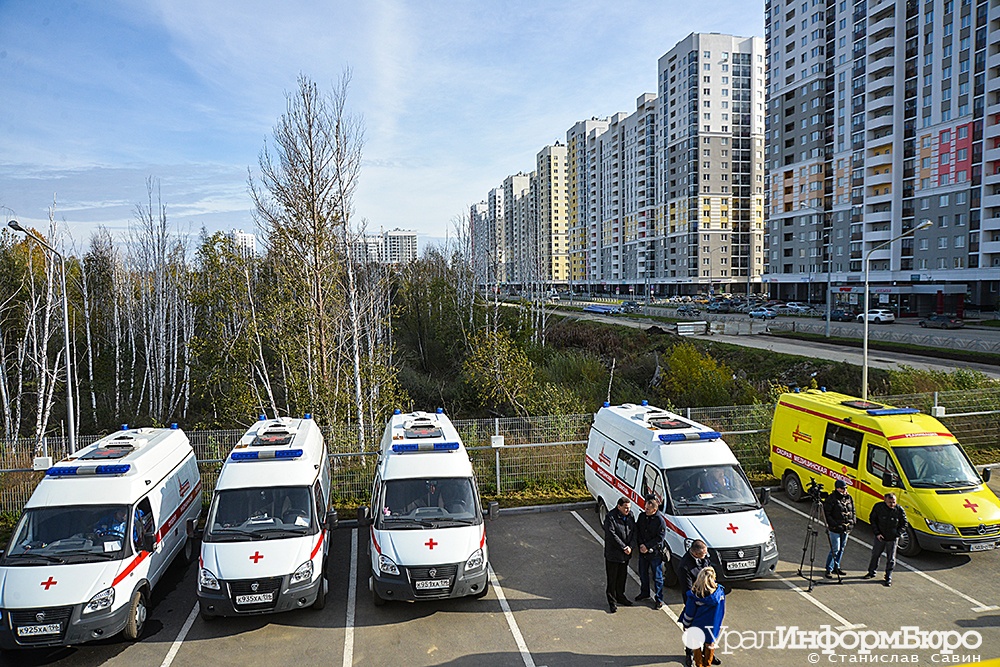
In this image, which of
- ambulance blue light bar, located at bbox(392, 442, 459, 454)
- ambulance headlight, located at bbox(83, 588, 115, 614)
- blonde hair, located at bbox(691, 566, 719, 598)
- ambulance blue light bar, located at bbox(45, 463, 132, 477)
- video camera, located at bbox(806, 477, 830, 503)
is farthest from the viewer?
video camera, located at bbox(806, 477, 830, 503)

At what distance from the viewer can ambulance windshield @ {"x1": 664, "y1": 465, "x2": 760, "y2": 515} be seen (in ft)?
30.8

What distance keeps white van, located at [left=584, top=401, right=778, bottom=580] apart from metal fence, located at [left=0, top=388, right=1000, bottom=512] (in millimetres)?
2358

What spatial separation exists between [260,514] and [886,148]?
71.6 meters

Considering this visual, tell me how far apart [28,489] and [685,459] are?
12.5m

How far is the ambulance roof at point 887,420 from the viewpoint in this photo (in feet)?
35.2

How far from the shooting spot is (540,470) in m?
14.0

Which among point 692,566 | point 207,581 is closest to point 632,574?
point 692,566

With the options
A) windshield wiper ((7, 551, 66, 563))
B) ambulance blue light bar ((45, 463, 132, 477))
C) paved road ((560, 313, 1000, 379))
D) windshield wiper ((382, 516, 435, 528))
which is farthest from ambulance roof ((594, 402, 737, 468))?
paved road ((560, 313, 1000, 379))

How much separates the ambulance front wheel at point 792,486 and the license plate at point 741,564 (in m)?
4.88

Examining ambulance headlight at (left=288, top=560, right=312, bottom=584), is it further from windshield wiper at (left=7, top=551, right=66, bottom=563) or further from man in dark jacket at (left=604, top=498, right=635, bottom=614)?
man in dark jacket at (left=604, top=498, right=635, bottom=614)

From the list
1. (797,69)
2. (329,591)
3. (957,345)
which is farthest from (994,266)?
(329,591)

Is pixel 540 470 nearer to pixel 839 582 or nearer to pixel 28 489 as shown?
pixel 839 582

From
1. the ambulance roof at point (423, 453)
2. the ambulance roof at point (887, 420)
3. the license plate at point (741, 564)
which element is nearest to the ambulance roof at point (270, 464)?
the ambulance roof at point (423, 453)

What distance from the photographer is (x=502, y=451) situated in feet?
45.9
